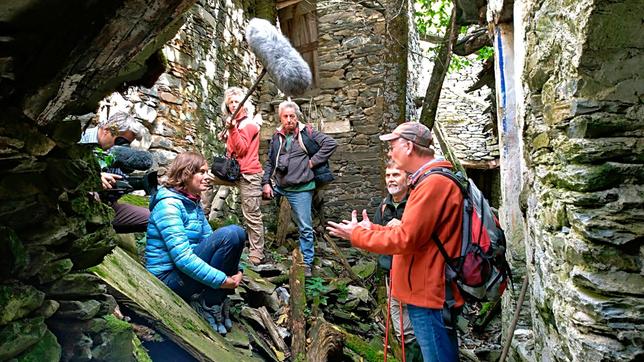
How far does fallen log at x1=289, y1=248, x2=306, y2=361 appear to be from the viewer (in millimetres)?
3780

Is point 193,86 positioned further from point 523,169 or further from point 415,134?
point 523,169

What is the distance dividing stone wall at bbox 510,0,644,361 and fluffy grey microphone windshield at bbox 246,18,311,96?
9.60 ft

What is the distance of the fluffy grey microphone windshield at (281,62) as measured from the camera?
4.68 metres

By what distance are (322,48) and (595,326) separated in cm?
747

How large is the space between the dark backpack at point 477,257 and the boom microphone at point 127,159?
75.1 inches

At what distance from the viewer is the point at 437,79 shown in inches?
218

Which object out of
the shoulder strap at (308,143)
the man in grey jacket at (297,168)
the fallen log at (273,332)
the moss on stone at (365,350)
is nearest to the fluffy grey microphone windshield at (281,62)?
the man in grey jacket at (297,168)

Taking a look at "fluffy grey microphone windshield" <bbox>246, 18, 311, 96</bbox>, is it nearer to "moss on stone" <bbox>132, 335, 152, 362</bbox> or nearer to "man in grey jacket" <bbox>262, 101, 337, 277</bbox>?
"man in grey jacket" <bbox>262, 101, 337, 277</bbox>

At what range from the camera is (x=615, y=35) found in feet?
5.62

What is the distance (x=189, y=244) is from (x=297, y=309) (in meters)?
1.64

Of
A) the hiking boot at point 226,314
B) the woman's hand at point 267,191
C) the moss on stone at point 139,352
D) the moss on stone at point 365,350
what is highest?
the woman's hand at point 267,191

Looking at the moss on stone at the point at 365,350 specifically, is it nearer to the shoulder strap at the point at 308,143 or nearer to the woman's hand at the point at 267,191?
the woman's hand at the point at 267,191

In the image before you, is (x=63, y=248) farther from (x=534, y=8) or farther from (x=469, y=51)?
(x=469, y=51)

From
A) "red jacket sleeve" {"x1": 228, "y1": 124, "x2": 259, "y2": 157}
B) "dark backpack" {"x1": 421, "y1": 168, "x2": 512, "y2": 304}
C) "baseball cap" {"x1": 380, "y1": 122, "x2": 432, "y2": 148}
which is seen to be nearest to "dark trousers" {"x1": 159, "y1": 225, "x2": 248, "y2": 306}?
"baseball cap" {"x1": 380, "y1": 122, "x2": 432, "y2": 148}
